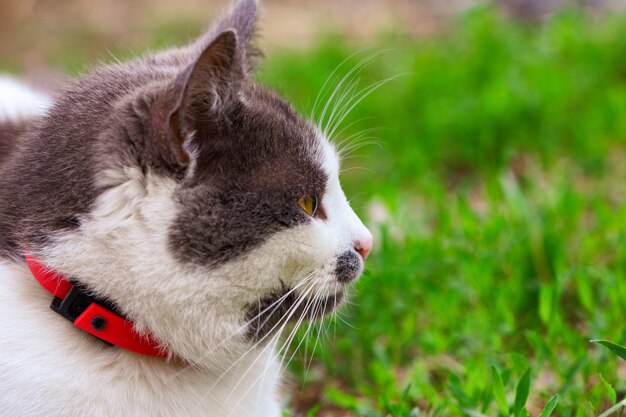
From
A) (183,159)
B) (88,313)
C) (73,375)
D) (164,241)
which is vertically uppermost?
(183,159)

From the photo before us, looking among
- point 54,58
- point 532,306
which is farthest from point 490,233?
point 54,58

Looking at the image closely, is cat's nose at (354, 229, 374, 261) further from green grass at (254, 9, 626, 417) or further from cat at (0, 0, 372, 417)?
green grass at (254, 9, 626, 417)

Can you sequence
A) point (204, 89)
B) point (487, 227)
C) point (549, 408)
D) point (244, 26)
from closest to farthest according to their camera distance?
point (204, 89)
point (549, 408)
point (244, 26)
point (487, 227)

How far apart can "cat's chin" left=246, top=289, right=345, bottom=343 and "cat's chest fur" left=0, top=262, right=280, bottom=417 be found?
100 mm

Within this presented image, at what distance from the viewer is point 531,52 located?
12.2ft

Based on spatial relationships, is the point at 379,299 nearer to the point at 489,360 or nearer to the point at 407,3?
the point at 489,360

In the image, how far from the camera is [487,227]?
235 centimetres

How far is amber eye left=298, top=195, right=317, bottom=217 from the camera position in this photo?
1529 millimetres

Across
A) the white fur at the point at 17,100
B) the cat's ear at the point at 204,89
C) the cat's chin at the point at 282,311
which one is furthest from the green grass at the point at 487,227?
the white fur at the point at 17,100

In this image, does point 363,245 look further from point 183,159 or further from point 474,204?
point 474,204

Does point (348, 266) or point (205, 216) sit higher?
point (205, 216)

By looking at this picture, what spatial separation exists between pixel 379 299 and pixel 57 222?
1.12 metres

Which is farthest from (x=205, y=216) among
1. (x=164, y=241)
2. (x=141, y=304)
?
(x=141, y=304)

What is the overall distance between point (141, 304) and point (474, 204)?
177 centimetres
